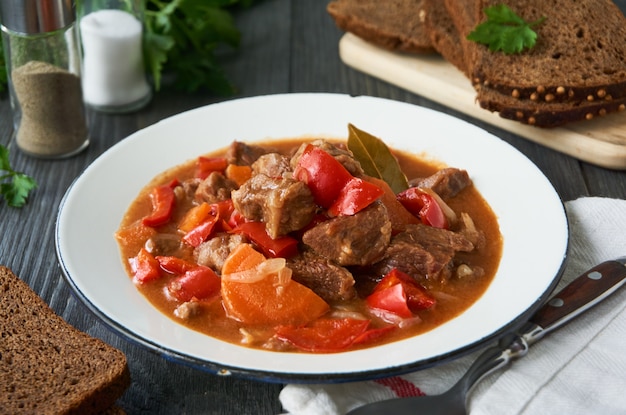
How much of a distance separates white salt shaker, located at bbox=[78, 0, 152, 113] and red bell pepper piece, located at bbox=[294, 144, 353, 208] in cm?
277

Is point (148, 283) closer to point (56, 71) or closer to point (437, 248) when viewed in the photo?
→ point (437, 248)

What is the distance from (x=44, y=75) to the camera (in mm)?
5578

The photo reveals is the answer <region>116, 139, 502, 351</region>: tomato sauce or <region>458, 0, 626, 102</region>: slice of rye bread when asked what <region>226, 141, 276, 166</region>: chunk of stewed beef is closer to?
<region>116, 139, 502, 351</region>: tomato sauce

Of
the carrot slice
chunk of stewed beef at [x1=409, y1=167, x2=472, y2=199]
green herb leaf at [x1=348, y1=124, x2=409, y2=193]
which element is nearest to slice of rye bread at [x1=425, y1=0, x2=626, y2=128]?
chunk of stewed beef at [x1=409, y1=167, x2=472, y2=199]

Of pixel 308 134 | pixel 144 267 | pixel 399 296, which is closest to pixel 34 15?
pixel 308 134

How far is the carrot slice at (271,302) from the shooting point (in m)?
3.84

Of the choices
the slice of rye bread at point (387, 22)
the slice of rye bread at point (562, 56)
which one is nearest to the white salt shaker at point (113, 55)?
the slice of rye bread at point (387, 22)

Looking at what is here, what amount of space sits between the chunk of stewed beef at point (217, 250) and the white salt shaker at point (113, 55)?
252cm

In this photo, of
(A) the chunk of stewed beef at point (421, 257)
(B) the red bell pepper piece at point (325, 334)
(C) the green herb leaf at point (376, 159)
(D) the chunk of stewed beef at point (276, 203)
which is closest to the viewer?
(B) the red bell pepper piece at point (325, 334)

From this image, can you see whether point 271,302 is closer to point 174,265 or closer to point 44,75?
point 174,265

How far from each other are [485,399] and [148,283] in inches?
70.1

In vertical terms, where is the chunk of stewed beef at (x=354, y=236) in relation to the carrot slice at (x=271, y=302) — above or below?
Answer: above

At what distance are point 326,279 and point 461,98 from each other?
2.79 metres

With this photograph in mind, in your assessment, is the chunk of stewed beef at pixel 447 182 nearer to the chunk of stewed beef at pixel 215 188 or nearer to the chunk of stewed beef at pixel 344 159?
the chunk of stewed beef at pixel 344 159
